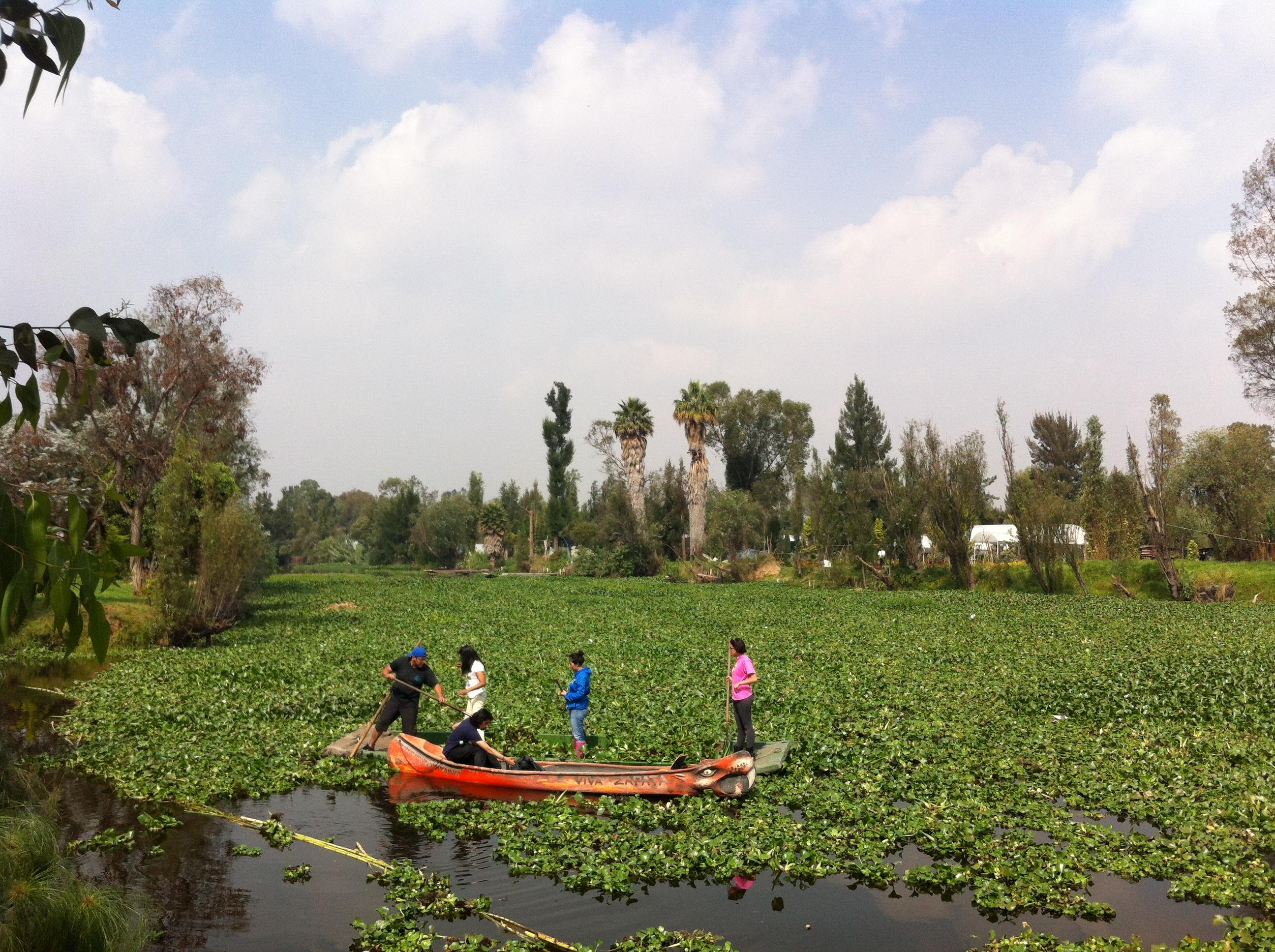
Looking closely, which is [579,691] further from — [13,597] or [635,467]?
[635,467]

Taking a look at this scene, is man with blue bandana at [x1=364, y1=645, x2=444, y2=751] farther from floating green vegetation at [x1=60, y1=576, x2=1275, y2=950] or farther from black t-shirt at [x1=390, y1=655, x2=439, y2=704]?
floating green vegetation at [x1=60, y1=576, x2=1275, y2=950]

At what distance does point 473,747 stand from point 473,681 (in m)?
1.20

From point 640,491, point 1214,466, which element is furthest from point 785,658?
point 1214,466

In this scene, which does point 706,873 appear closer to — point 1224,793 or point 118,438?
point 1224,793

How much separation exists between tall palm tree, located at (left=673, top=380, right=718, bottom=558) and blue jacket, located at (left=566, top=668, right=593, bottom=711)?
4625cm

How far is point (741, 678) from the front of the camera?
12.0m

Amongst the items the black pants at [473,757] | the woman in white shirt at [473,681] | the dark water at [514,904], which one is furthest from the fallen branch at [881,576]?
the dark water at [514,904]

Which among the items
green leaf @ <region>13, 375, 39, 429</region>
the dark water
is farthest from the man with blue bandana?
green leaf @ <region>13, 375, 39, 429</region>

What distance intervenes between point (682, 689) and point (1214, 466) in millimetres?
48002

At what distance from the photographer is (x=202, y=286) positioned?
34.5 metres

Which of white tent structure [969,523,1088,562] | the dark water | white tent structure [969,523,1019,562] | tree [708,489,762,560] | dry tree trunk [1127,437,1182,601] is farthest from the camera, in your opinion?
tree [708,489,762,560]

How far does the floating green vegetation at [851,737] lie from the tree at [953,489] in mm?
13727

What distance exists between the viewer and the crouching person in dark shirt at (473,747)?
11.7m

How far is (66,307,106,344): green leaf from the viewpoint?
7.11 ft
